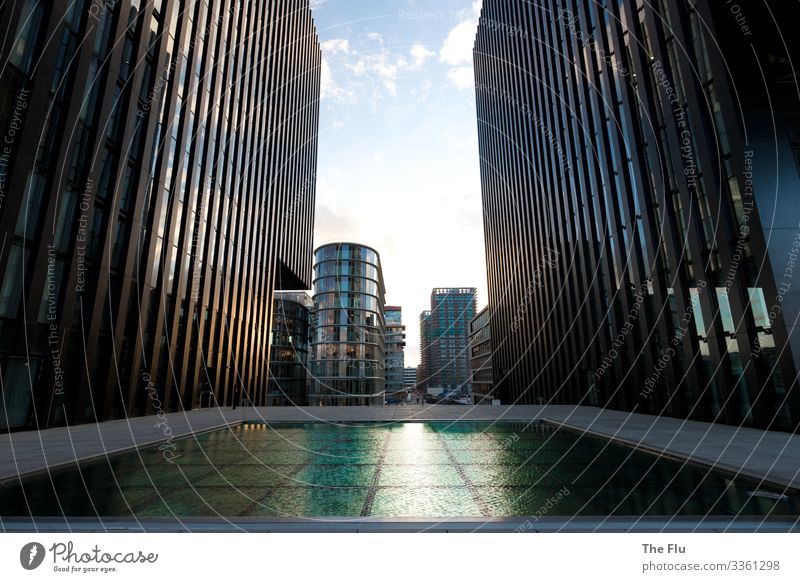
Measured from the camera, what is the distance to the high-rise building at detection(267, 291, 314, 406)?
62.1 metres

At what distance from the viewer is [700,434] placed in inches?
542

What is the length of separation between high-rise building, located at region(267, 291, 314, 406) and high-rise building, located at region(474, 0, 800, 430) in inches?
1580

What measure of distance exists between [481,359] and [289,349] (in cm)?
5426

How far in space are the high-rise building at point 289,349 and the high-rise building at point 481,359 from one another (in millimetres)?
40980

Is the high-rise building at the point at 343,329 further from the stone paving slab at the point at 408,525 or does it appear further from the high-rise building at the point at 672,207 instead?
the stone paving slab at the point at 408,525

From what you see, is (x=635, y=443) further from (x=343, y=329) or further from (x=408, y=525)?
(x=343, y=329)

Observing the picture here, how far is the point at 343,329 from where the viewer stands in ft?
203

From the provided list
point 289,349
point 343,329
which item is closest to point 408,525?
point 343,329

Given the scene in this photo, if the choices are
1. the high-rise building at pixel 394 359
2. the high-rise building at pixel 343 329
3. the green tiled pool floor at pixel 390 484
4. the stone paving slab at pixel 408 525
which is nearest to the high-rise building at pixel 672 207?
the green tiled pool floor at pixel 390 484

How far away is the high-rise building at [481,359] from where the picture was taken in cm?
9154

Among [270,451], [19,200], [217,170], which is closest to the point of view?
[270,451]

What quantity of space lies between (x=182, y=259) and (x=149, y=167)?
644 cm
